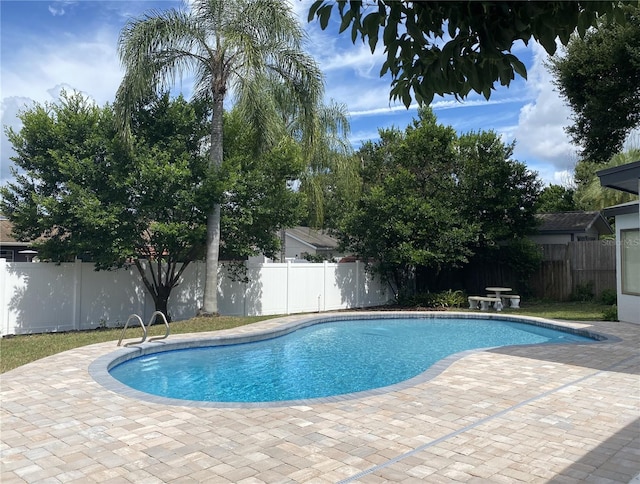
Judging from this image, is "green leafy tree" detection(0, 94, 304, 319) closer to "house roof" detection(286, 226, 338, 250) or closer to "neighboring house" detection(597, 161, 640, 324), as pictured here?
"neighboring house" detection(597, 161, 640, 324)

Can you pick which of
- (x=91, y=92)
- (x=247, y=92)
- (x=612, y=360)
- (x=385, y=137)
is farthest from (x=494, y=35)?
(x=385, y=137)

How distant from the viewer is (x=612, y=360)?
848 cm

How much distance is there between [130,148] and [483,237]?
1281 centimetres

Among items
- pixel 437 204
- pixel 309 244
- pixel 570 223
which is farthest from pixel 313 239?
pixel 437 204

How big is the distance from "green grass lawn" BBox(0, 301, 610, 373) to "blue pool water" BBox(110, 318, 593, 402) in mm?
1497

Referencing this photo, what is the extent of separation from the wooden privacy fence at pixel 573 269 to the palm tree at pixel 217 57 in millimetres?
11665

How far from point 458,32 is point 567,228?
68.5 ft

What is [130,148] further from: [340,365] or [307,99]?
[340,365]

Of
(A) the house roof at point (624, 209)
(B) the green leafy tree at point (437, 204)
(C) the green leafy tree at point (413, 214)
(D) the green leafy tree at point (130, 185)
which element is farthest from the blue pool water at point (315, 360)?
(D) the green leafy tree at point (130, 185)

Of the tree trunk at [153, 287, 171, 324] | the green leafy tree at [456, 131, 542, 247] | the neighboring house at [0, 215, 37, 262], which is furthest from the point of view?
the neighboring house at [0, 215, 37, 262]

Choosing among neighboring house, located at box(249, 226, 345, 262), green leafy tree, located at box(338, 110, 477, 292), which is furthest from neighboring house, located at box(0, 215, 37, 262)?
neighboring house, located at box(249, 226, 345, 262)

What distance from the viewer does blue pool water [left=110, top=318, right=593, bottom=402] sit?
26.9 ft

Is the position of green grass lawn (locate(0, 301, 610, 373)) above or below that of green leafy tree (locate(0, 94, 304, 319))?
below

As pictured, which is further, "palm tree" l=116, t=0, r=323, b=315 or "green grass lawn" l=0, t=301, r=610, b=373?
"palm tree" l=116, t=0, r=323, b=315
